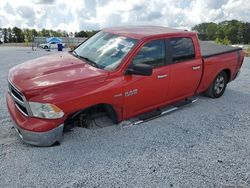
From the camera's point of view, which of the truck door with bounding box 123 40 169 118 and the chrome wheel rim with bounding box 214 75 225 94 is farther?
the chrome wheel rim with bounding box 214 75 225 94

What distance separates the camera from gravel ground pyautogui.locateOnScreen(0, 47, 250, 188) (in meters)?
2.88

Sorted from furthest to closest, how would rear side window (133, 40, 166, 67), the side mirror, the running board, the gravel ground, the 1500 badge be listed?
1. the running board
2. rear side window (133, 40, 166, 67)
3. the 1500 badge
4. the side mirror
5. the gravel ground

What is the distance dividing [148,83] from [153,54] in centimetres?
55

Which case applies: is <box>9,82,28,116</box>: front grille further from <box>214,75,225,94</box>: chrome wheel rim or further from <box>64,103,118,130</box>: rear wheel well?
<box>214,75,225,94</box>: chrome wheel rim

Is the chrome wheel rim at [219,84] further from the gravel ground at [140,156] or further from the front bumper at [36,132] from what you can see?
the front bumper at [36,132]

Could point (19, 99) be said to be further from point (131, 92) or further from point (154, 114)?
point (154, 114)

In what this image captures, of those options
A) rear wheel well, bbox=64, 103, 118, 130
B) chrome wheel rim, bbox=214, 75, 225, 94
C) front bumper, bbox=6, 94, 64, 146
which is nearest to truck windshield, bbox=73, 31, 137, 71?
rear wheel well, bbox=64, 103, 118, 130

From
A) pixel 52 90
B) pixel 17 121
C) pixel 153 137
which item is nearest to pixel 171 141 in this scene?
pixel 153 137

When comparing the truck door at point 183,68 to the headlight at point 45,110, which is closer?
the headlight at point 45,110

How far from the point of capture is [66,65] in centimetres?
398

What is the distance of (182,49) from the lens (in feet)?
15.6

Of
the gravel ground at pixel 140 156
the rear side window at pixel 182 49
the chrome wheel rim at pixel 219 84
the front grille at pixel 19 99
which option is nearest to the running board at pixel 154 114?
the gravel ground at pixel 140 156

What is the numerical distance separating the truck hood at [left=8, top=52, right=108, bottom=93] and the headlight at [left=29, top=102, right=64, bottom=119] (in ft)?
0.76

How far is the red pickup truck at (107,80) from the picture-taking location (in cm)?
329
